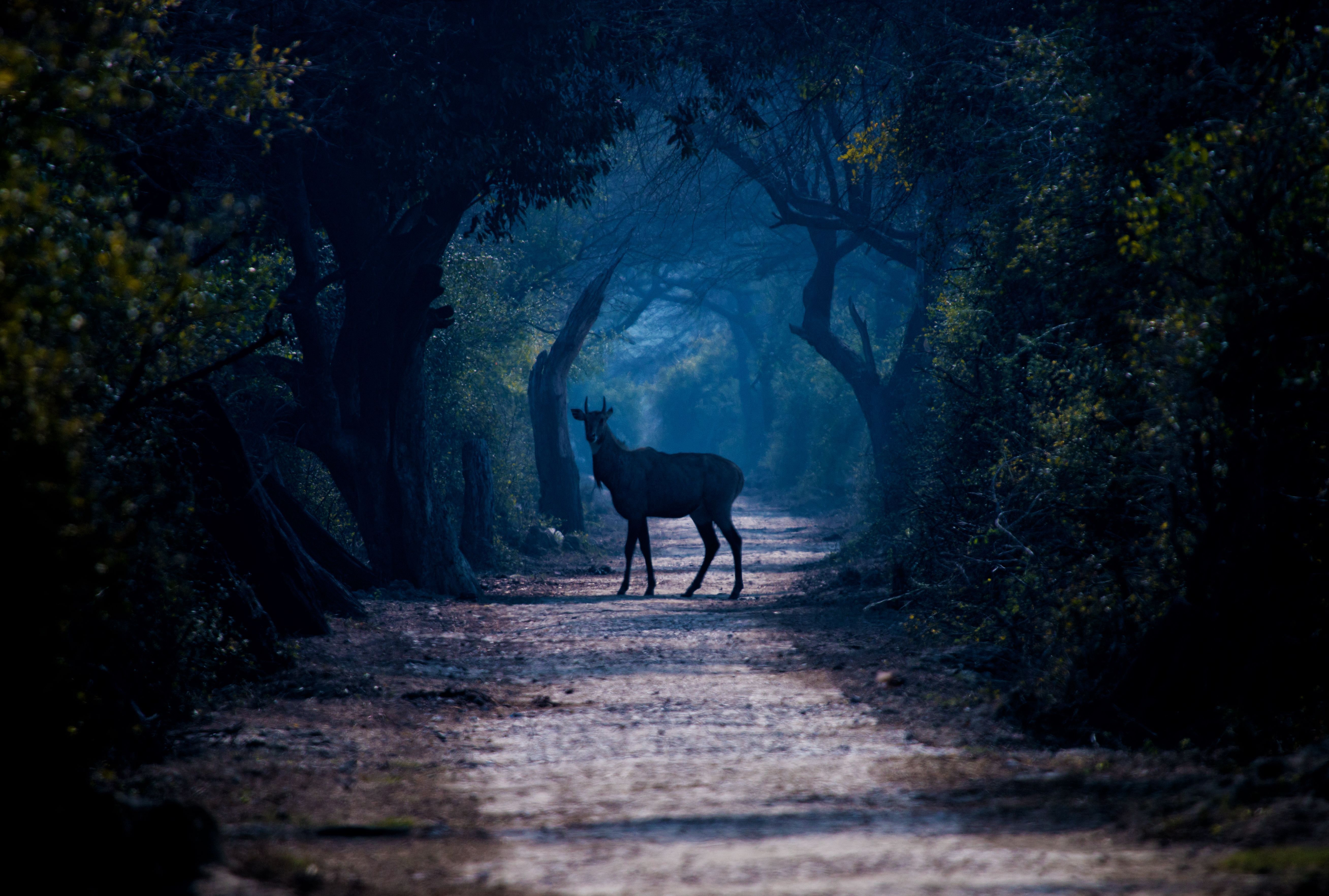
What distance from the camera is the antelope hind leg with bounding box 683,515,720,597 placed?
16.4 m

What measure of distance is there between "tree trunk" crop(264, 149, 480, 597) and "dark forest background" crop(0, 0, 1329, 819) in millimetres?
55

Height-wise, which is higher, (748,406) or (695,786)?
(748,406)

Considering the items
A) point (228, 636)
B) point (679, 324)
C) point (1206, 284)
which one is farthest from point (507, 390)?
point (679, 324)

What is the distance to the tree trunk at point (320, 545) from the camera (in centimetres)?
1193

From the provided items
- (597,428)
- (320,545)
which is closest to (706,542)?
(597,428)

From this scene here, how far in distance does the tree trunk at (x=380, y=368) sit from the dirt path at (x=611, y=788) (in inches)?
181

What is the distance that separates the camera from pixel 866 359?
99.1ft

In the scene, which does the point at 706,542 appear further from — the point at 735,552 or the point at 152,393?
the point at 152,393

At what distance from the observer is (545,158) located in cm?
1448

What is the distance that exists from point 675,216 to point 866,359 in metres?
10.2

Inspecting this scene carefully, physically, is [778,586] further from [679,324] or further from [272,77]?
[679,324]

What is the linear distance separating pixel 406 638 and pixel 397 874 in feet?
23.0

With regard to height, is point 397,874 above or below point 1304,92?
below

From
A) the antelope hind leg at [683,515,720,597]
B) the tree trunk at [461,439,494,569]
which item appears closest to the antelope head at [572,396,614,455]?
the antelope hind leg at [683,515,720,597]
